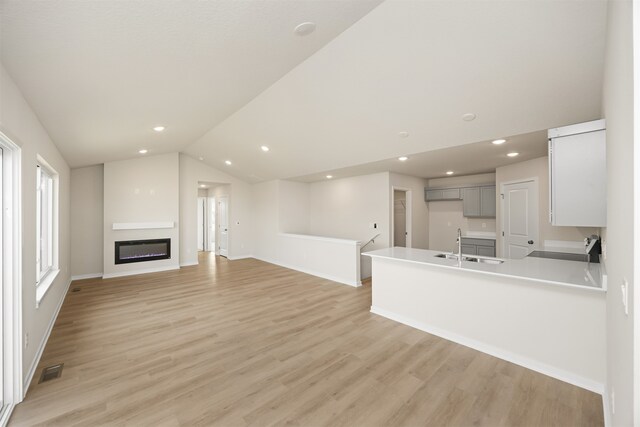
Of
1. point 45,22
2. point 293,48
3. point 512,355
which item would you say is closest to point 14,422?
point 45,22

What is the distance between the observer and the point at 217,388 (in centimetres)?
226

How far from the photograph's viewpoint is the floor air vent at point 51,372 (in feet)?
7.84

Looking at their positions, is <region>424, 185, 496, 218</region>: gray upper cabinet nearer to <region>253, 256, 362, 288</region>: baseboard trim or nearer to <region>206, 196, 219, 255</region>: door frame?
<region>253, 256, 362, 288</region>: baseboard trim

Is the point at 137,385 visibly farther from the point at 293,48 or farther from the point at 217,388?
the point at 293,48

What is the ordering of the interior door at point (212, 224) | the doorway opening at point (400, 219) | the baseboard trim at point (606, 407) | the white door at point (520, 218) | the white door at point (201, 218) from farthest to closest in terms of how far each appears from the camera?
the white door at point (201, 218) → the interior door at point (212, 224) → the doorway opening at point (400, 219) → the white door at point (520, 218) → the baseboard trim at point (606, 407)

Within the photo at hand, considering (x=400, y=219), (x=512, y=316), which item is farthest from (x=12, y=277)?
(x=400, y=219)

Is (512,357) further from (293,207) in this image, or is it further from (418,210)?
(293,207)

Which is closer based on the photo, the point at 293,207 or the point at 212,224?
the point at 293,207

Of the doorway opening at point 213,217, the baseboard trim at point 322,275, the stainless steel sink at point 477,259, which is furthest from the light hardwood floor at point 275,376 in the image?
the doorway opening at point 213,217

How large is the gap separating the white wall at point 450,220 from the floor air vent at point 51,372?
674 cm

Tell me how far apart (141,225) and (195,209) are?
1.40m

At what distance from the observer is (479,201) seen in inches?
235

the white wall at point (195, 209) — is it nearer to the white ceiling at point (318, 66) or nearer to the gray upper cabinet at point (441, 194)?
the white ceiling at point (318, 66)

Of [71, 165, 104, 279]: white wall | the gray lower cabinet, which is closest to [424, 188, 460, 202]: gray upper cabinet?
the gray lower cabinet
